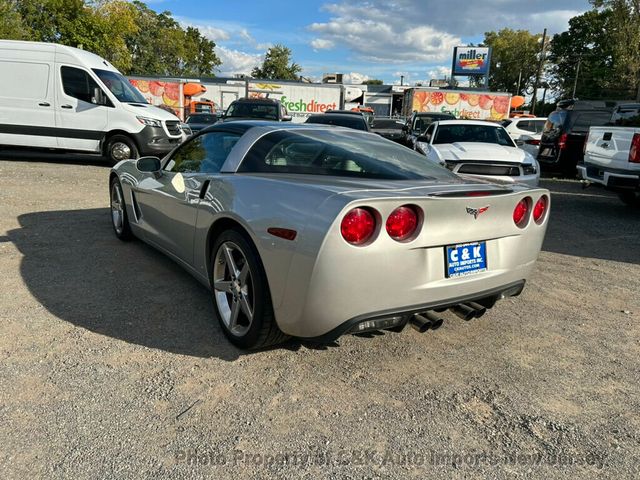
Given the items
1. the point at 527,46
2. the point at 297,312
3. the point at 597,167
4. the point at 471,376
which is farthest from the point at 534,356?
the point at 527,46

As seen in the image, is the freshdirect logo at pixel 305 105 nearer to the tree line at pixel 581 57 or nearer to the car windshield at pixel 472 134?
the tree line at pixel 581 57

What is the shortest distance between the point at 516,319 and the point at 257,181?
221cm

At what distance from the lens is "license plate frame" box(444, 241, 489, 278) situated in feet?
8.57

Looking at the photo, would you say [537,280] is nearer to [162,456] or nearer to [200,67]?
[162,456]

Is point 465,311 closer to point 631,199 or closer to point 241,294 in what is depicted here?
point 241,294

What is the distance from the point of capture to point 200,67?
7850 cm

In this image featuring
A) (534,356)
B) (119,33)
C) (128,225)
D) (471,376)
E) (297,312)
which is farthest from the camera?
(119,33)

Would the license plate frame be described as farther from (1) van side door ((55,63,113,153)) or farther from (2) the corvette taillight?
(1) van side door ((55,63,113,153))

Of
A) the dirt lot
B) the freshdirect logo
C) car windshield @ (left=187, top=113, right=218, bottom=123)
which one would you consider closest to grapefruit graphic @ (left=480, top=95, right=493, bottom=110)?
the freshdirect logo

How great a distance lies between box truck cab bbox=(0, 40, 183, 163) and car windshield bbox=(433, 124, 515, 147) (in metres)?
6.31

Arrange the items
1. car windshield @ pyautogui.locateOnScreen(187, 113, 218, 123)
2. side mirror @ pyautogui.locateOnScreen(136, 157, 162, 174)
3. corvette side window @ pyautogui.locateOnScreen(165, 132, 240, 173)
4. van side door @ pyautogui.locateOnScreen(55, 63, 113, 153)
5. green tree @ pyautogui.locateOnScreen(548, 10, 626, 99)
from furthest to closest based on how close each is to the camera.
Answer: green tree @ pyautogui.locateOnScreen(548, 10, 626, 99) → car windshield @ pyautogui.locateOnScreen(187, 113, 218, 123) → van side door @ pyautogui.locateOnScreen(55, 63, 113, 153) → side mirror @ pyautogui.locateOnScreen(136, 157, 162, 174) → corvette side window @ pyautogui.locateOnScreen(165, 132, 240, 173)

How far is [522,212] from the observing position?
3.00m

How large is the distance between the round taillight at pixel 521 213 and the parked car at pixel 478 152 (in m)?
3.68

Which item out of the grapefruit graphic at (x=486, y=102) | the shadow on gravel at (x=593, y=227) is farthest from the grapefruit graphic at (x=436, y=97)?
the shadow on gravel at (x=593, y=227)
